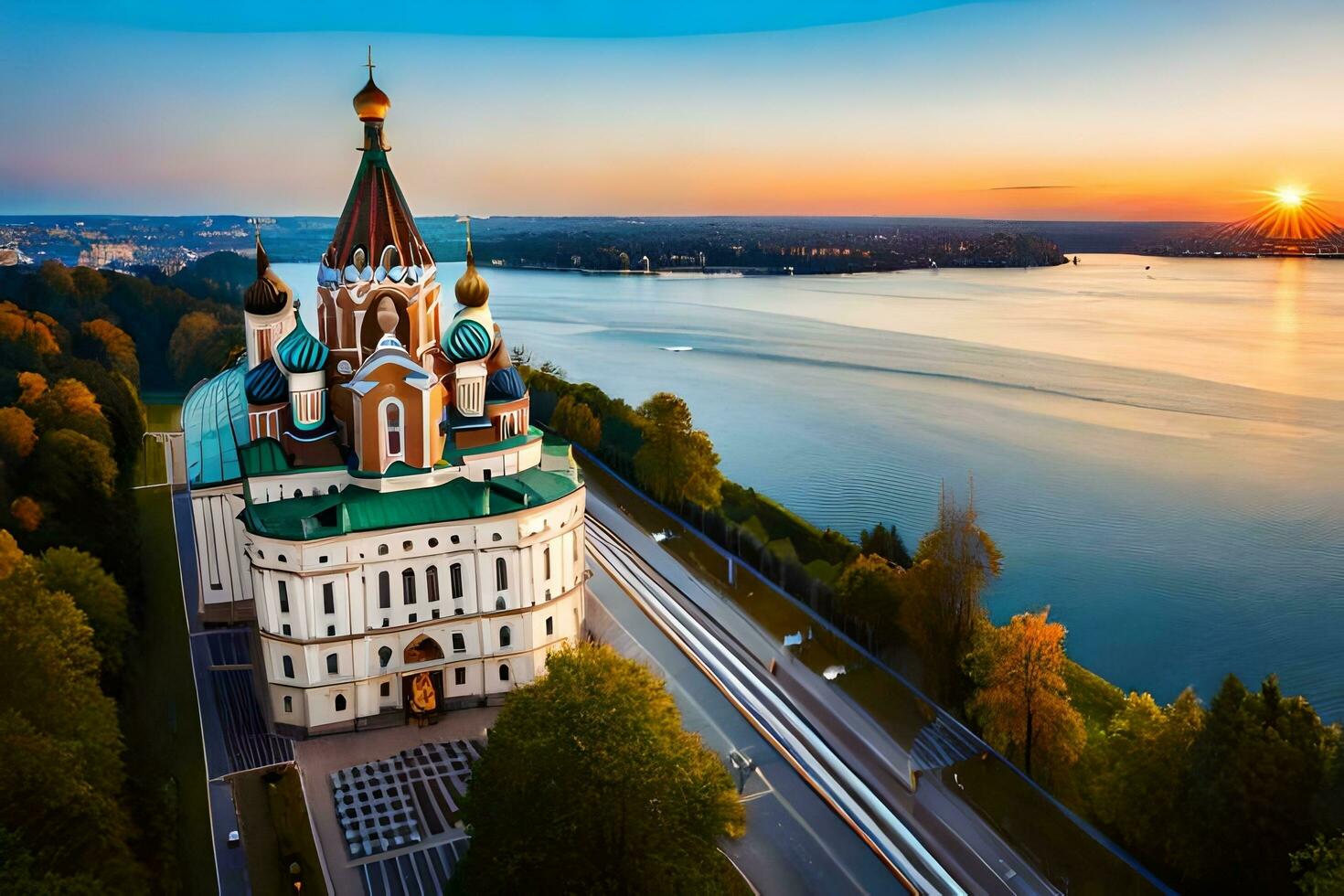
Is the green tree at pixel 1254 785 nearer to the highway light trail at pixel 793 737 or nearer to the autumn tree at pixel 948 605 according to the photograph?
the highway light trail at pixel 793 737

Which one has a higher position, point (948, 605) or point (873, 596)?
point (948, 605)

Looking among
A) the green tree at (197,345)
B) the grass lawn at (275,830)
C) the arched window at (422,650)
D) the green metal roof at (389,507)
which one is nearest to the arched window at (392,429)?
the green metal roof at (389,507)

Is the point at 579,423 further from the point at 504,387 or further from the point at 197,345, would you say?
the point at 197,345

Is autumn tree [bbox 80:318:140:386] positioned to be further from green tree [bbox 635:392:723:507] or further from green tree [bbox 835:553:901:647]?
green tree [bbox 835:553:901:647]

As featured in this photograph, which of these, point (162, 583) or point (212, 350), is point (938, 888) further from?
point (212, 350)

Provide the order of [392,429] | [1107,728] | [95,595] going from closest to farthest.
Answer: [392,429]
[95,595]
[1107,728]

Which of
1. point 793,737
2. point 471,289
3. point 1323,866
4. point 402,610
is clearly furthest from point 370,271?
point 1323,866

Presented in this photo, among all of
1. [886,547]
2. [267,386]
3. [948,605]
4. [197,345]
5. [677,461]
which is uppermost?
[267,386]
